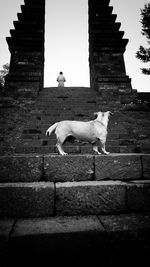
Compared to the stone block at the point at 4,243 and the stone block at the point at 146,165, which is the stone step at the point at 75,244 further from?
the stone block at the point at 146,165

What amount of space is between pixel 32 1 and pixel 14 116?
9.34 metres

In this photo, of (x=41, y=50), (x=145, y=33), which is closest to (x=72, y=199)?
(x=41, y=50)

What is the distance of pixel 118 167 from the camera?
9.33 ft

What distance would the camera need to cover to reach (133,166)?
2895 mm

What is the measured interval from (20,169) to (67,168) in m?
0.71

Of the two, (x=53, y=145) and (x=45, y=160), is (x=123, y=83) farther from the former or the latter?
(x=45, y=160)

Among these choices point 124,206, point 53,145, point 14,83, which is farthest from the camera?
point 14,83

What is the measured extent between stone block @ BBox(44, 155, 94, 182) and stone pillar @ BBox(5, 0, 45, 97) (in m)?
6.83

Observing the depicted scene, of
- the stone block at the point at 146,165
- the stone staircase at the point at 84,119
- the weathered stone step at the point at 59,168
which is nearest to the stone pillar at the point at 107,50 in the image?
the stone staircase at the point at 84,119

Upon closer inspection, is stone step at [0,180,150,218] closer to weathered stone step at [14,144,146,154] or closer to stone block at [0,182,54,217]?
stone block at [0,182,54,217]

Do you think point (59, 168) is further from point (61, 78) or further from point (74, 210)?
point (61, 78)

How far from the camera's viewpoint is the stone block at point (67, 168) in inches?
108

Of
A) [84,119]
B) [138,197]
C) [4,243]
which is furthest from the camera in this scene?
[84,119]

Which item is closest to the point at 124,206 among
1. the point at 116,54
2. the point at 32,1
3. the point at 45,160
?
the point at 45,160
